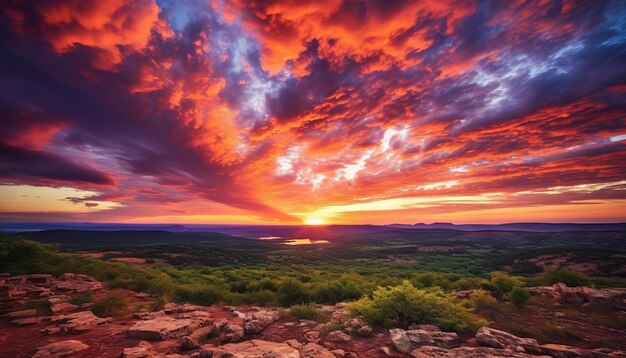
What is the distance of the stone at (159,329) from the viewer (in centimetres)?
659

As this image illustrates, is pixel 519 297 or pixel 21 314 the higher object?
pixel 21 314

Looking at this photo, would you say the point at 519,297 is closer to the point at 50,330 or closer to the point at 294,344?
the point at 294,344

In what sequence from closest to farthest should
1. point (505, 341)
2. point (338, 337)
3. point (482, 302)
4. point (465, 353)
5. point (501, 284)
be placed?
point (465, 353)
point (505, 341)
point (338, 337)
point (482, 302)
point (501, 284)

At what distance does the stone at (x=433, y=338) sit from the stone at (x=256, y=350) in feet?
10.6

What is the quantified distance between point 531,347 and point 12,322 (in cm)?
1510

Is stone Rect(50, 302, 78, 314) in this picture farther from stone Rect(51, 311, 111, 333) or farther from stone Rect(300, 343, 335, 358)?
stone Rect(300, 343, 335, 358)

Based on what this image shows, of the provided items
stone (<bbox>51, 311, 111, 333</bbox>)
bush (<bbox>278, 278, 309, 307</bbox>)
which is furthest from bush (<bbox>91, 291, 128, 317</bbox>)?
bush (<bbox>278, 278, 309, 307</bbox>)

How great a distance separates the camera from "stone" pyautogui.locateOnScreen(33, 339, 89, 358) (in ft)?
17.7

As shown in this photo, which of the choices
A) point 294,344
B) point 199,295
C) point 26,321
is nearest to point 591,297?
point 294,344

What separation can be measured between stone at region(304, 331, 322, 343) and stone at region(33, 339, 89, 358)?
5675 millimetres

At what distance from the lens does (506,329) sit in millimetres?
7348

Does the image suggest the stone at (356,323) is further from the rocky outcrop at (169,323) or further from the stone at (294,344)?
the rocky outcrop at (169,323)

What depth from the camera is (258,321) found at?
7.62 meters

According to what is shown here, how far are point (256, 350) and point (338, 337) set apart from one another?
236 centimetres
